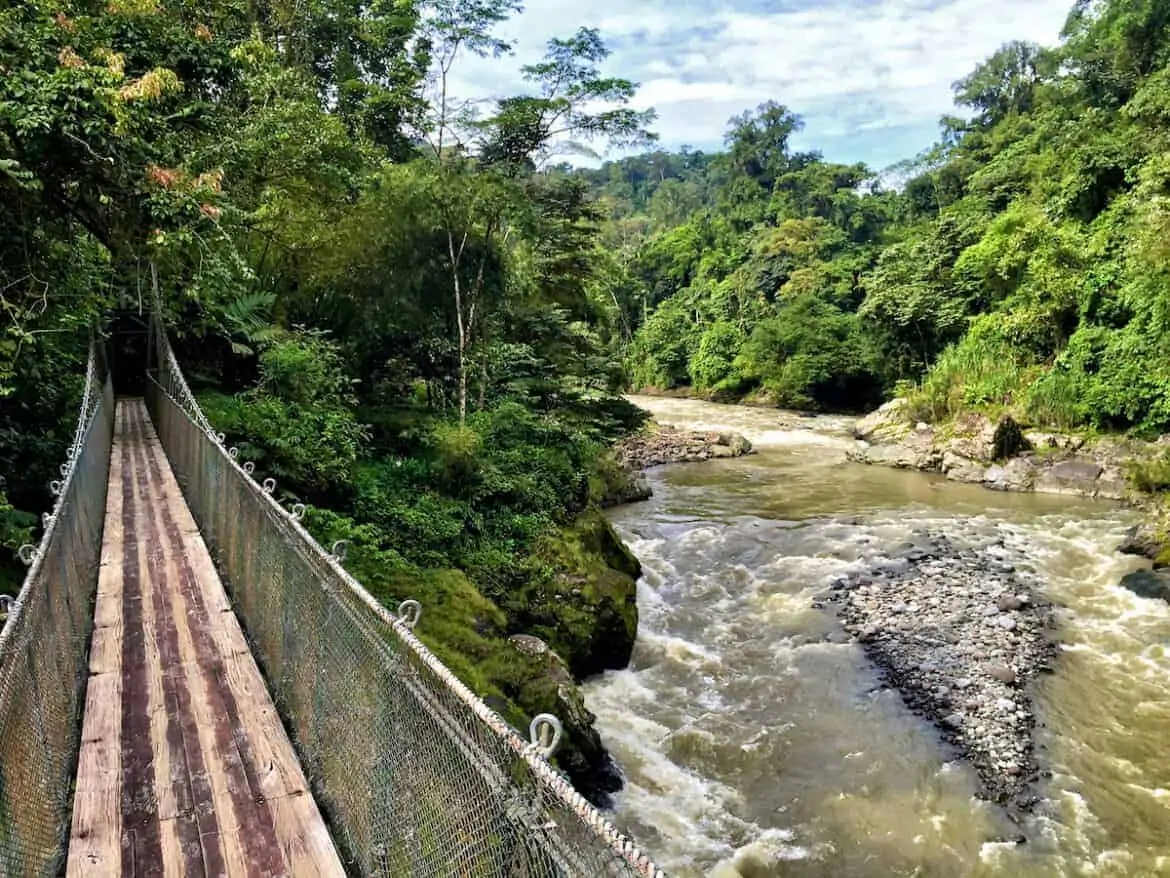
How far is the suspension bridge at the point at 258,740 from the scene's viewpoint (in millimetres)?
1980

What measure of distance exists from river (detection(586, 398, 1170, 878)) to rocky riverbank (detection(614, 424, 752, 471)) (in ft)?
24.7

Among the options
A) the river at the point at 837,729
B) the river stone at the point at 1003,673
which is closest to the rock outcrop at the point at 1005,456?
the river at the point at 837,729

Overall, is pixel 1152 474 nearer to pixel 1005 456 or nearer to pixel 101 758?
pixel 1005 456

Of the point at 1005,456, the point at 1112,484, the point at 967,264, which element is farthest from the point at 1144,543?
the point at 967,264

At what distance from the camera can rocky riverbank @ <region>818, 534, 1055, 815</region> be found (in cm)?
648

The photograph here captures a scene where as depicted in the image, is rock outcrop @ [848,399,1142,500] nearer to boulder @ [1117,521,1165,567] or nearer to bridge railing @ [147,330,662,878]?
boulder @ [1117,521,1165,567]

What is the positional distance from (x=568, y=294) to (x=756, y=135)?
47789mm

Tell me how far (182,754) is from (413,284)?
9024 mm

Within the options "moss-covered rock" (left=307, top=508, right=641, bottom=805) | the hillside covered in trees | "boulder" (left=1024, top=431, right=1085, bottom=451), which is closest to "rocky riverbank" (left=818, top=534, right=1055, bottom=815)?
"moss-covered rock" (left=307, top=508, right=641, bottom=805)

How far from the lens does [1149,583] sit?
32.0ft

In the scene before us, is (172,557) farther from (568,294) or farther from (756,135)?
(756,135)

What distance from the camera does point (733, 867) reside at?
5.34 m

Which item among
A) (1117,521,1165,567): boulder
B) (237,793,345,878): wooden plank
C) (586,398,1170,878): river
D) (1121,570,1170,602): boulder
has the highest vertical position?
(237,793,345,878): wooden plank

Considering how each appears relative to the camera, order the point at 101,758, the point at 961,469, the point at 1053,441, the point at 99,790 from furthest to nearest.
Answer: the point at 961,469 < the point at 1053,441 < the point at 101,758 < the point at 99,790
